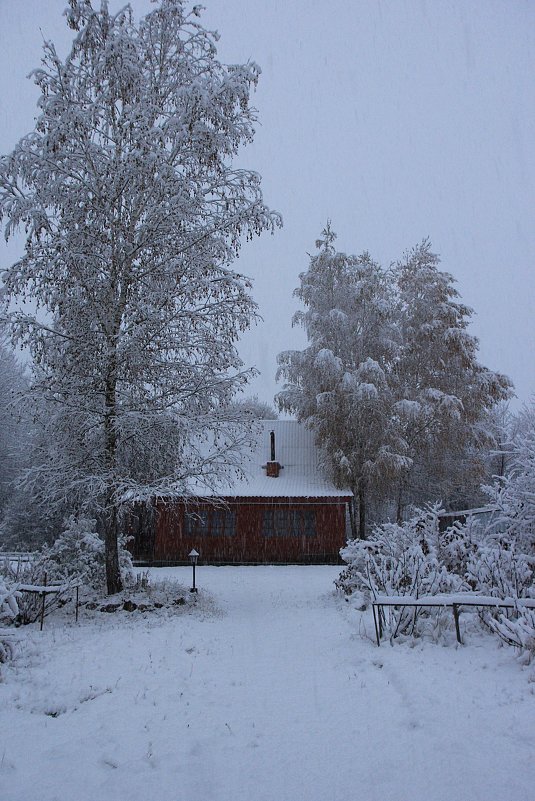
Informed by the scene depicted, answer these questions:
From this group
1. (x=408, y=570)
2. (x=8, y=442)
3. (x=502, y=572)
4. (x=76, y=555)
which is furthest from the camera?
(x=8, y=442)

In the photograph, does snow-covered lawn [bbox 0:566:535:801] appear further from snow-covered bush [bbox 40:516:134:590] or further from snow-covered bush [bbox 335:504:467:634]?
snow-covered bush [bbox 40:516:134:590]

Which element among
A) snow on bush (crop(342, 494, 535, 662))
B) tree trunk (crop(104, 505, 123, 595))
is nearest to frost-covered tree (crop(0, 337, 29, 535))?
tree trunk (crop(104, 505, 123, 595))

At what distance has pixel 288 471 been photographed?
25.0 meters

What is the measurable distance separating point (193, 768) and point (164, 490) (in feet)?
21.6

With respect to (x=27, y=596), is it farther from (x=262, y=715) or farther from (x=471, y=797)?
(x=471, y=797)

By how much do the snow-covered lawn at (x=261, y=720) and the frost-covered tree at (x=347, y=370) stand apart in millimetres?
15001

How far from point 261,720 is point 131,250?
888 centimetres

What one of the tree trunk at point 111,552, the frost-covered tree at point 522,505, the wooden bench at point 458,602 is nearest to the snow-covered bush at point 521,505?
the frost-covered tree at point 522,505

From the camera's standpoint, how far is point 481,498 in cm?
2884

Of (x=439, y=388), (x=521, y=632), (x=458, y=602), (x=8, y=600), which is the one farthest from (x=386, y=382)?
(x=8, y=600)

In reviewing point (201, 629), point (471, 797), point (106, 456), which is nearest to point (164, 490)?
point (106, 456)

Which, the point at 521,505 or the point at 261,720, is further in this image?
the point at 521,505

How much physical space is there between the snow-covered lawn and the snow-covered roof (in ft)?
39.6

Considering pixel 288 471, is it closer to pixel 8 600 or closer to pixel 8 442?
pixel 8 442
